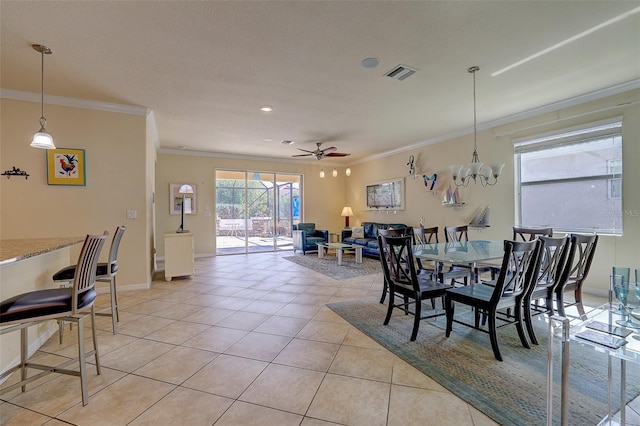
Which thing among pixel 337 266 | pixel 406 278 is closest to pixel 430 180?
pixel 337 266

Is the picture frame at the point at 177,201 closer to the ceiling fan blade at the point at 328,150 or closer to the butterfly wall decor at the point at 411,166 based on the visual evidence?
the ceiling fan blade at the point at 328,150

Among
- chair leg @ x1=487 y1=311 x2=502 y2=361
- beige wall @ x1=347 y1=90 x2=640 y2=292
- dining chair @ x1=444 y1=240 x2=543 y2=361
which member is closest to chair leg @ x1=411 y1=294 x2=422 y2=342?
dining chair @ x1=444 y1=240 x2=543 y2=361

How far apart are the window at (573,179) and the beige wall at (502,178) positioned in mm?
110

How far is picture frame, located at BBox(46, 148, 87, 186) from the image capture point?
3.79 metres

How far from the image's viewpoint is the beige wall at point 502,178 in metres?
3.55

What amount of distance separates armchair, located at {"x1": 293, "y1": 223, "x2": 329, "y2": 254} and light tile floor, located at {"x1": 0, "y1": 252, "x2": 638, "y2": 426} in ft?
13.3

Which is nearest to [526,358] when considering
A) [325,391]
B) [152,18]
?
[325,391]

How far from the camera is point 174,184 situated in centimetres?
712

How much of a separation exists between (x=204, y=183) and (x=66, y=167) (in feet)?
11.9

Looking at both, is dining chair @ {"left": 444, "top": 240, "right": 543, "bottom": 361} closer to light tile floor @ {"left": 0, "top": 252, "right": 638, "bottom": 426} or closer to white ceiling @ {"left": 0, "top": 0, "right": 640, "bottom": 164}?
light tile floor @ {"left": 0, "top": 252, "right": 638, "bottom": 426}

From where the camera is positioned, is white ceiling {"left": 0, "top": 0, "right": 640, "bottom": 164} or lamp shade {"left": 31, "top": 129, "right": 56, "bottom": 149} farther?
lamp shade {"left": 31, "top": 129, "right": 56, "bottom": 149}

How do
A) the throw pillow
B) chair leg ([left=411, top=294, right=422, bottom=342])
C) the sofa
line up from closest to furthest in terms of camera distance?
chair leg ([left=411, top=294, right=422, bottom=342]) → the sofa → the throw pillow

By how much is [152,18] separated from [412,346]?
11.3 ft

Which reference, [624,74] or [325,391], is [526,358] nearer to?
[325,391]
